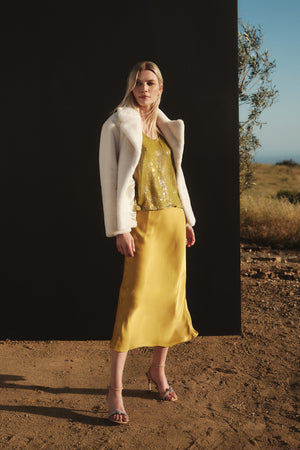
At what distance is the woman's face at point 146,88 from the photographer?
2760 mm

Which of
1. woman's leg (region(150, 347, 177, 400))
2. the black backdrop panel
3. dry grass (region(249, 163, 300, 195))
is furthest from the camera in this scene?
dry grass (region(249, 163, 300, 195))

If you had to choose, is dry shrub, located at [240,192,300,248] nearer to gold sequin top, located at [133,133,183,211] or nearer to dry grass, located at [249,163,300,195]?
gold sequin top, located at [133,133,183,211]

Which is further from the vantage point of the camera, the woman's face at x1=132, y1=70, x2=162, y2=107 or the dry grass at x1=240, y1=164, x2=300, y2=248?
the dry grass at x1=240, y1=164, x2=300, y2=248

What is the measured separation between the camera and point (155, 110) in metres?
2.89

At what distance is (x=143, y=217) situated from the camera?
2775mm

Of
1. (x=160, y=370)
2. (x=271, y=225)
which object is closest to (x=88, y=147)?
(x=160, y=370)

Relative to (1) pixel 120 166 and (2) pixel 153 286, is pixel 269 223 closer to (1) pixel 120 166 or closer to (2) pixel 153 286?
(2) pixel 153 286

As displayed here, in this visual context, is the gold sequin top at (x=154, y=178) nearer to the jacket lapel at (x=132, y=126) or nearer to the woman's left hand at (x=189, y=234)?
the jacket lapel at (x=132, y=126)

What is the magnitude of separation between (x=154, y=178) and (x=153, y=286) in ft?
1.98

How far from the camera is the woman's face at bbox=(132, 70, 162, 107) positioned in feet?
9.05

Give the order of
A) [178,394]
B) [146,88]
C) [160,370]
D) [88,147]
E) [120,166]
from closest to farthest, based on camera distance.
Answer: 1. [120,166]
2. [146,88]
3. [160,370]
4. [178,394]
5. [88,147]

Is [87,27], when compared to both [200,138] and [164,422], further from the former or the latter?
[164,422]

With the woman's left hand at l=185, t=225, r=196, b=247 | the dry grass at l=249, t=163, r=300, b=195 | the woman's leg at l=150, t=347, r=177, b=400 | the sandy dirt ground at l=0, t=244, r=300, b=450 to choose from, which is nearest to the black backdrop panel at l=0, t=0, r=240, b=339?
the sandy dirt ground at l=0, t=244, r=300, b=450

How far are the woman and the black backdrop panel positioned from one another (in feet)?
3.81
